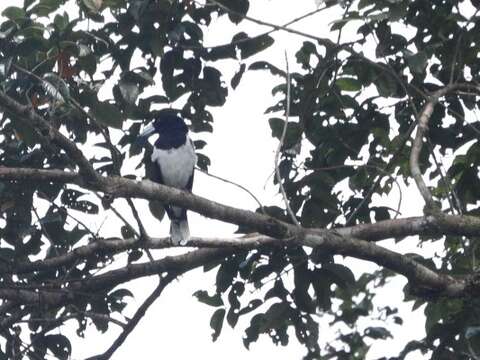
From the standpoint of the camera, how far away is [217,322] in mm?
4508

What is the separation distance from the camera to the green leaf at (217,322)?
4500 millimetres

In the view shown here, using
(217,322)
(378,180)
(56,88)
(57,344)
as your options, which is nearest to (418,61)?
(378,180)

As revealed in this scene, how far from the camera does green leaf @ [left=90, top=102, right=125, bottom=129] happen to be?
357 cm

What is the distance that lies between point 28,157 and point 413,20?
1897 mm

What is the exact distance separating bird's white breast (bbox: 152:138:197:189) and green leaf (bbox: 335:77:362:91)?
1.35m

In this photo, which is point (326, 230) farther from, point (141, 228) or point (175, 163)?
point (175, 163)

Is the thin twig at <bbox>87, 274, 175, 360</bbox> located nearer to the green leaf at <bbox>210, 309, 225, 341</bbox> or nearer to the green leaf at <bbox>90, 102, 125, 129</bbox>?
the green leaf at <bbox>210, 309, 225, 341</bbox>

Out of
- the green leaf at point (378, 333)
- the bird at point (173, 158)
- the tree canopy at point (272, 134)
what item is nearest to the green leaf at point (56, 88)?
the tree canopy at point (272, 134)

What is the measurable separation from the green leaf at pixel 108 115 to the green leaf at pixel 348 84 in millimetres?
1285

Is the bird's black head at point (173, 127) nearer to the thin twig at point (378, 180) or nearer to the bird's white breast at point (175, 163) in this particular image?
the bird's white breast at point (175, 163)

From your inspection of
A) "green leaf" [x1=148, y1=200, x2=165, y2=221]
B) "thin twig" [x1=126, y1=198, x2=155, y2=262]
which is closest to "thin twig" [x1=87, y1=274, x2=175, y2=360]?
"thin twig" [x1=126, y1=198, x2=155, y2=262]

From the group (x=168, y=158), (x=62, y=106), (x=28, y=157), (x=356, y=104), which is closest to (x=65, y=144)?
(x=62, y=106)

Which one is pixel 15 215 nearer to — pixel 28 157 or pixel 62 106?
pixel 28 157

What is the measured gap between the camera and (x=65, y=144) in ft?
10.5
